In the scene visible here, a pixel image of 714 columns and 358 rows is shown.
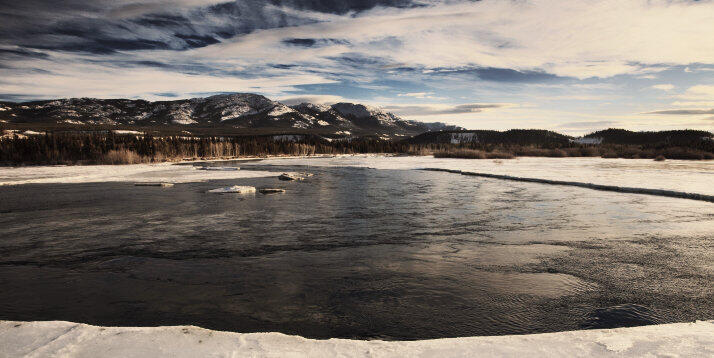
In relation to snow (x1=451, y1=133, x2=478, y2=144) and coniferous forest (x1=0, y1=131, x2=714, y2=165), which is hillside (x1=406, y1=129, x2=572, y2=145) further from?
coniferous forest (x1=0, y1=131, x2=714, y2=165)

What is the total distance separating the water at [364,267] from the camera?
518 cm

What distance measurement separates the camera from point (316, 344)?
4191mm

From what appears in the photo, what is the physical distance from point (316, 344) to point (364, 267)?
309 cm

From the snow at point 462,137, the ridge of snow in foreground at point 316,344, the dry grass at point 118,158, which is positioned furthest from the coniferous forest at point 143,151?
the snow at point 462,137

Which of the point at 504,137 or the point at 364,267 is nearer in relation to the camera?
the point at 364,267

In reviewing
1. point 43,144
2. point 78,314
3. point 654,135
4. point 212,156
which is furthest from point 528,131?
point 78,314

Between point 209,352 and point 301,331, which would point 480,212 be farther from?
point 209,352

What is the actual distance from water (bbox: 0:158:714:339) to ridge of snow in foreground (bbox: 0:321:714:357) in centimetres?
46

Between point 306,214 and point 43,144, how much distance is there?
1812 inches

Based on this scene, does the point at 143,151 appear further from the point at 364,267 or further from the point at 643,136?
the point at 643,136

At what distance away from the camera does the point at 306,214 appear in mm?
12609

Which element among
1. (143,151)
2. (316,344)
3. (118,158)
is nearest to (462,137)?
(143,151)

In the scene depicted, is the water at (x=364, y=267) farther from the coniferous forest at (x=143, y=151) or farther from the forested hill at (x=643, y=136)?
the forested hill at (x=643, y=136)

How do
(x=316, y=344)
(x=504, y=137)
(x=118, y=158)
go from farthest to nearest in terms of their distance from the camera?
(x=504, y=137), (x=118, y=158), (x=316, y=344)
